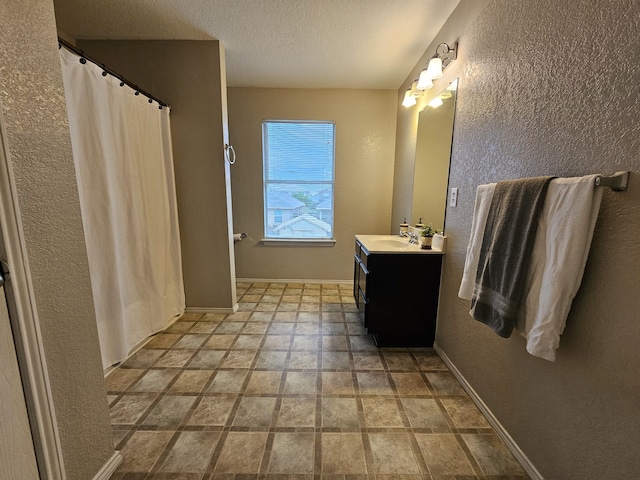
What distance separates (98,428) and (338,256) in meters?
2.81

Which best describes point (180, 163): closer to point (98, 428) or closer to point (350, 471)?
point (98, 428)

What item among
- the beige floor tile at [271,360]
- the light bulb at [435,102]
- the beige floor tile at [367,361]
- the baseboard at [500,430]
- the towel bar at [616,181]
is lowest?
the beige floor tile at [367,361]

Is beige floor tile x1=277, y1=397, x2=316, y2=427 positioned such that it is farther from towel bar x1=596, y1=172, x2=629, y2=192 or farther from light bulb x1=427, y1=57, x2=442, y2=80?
light bulb x1=427, y1=57, x2=442, y2=80

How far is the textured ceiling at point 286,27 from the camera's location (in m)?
1.81

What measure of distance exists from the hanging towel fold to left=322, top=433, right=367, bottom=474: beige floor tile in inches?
33.2

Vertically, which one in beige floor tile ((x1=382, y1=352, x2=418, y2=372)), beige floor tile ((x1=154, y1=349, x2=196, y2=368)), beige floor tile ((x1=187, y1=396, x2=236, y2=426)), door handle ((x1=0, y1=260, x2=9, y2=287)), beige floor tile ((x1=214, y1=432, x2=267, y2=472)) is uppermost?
door handle ((x1=0, y1=260, x2=9, y2=287))

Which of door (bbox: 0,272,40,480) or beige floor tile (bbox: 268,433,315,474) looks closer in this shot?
door (bbox: 0,272,40,480)

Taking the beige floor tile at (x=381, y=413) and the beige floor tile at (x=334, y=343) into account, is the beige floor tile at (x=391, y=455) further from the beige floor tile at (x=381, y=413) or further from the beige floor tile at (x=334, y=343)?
the beige floor tile at (x=334, y=343)

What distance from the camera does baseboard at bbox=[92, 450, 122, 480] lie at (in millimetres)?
1077

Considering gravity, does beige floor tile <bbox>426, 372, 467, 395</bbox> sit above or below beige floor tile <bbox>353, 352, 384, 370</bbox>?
above

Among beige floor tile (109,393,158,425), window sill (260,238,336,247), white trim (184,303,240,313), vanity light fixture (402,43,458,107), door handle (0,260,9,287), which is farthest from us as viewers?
window sill (260,238,336,247)

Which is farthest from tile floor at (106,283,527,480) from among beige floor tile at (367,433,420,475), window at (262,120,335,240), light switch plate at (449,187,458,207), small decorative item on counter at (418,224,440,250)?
window at (262,120,335,240)

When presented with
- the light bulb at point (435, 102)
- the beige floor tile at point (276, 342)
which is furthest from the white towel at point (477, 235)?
the beige floor tile at point (276, 342)

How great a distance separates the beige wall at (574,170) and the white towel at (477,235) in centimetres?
13
